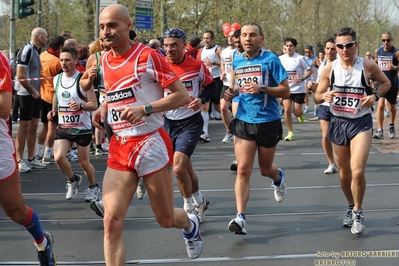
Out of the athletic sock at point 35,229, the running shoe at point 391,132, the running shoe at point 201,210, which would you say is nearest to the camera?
the athletic sock at point 35,229

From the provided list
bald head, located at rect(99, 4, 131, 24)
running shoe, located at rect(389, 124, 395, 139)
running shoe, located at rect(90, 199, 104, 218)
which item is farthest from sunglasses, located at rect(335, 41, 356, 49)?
running shoe, located at rect(389, 124, 395, 139)

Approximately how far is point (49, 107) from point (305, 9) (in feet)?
131

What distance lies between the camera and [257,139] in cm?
793

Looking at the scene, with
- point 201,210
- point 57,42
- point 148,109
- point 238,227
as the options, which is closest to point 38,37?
point 57,42

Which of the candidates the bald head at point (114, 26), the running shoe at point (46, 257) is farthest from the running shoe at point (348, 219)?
the bald head at point (114, 26)

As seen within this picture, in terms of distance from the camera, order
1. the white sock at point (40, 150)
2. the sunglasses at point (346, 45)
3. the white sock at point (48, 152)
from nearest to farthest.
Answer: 1. the sunglasses at point (346, 45)
2. the white sock at point (48, 152)
3. the white sock at point (40, 150)

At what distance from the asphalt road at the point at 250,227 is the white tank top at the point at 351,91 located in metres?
1.25

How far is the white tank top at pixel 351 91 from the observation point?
7609 mm

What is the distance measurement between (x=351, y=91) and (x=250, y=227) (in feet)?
5.95

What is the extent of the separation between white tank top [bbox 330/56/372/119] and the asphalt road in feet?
4.09


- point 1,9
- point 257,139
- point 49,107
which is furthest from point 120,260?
point 1,9

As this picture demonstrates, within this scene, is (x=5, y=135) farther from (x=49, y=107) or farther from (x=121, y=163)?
(x=49, y=107)

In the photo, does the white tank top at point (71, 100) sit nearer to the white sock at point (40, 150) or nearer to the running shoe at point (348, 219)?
the white sock at point (40, 150)

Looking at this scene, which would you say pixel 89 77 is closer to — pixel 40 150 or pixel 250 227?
pixel 250 227
